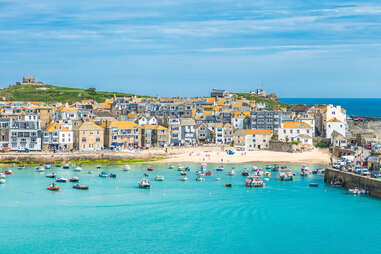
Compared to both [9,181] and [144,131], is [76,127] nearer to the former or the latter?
[144,131]

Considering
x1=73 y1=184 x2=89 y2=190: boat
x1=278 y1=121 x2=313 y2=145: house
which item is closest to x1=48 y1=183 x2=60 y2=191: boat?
x1=73 y1=184 x2=89 y2=190: boat

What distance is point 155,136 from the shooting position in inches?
3679

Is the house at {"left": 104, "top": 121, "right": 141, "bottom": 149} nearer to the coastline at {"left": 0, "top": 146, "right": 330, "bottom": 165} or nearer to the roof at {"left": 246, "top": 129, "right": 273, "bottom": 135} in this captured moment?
the coastline at {"left": 0, "top": 146, "right": 330, "bottom": 165}

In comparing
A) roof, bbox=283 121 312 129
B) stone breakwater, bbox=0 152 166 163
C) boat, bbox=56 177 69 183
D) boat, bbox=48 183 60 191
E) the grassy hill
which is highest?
the grassy hill

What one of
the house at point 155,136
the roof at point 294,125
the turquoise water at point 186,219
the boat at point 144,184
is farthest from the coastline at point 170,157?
the boat at point 144,184

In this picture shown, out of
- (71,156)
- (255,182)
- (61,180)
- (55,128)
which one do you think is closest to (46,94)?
(55,128)

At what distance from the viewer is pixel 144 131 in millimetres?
93312

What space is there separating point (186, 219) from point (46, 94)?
117m

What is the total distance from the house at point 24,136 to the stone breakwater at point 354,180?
44.4m

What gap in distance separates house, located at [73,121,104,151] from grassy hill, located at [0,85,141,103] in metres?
58.3

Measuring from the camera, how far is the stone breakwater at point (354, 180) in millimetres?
54375

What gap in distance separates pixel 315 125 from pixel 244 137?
18347mm

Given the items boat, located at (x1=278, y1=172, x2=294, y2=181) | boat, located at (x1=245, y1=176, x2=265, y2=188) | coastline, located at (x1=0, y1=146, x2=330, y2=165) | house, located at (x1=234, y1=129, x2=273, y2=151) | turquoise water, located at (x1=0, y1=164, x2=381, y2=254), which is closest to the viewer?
turquoise water, located at (x1=0, y1=164, x2=381, y2=254)

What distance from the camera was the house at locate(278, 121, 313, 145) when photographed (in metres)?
91.4
